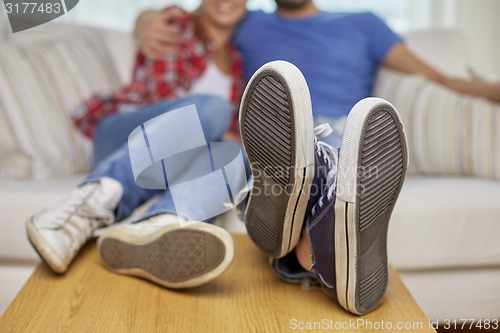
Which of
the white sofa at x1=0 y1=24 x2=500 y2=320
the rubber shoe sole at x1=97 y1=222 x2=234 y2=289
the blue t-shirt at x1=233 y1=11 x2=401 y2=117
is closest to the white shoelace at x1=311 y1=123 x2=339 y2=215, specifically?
the rubber shoe sole at x1=97 y1=222 x2=234 y2=289

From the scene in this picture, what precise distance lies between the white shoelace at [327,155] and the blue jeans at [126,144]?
231mm

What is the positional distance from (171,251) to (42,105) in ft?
2.66

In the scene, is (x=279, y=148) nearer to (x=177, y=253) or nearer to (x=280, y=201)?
(x=280, y=201)

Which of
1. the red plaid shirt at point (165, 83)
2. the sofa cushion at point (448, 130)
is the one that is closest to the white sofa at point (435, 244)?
the sofa cushion at point (448, 130)

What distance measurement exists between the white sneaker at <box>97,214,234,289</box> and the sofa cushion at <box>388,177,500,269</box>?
20.1 inches

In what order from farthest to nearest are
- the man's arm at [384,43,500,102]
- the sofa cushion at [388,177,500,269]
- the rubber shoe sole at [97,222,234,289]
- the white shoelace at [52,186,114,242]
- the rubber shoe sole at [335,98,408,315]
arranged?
the man's arm at [384,43,500,102], the sofa cushion at [388,177,500,269], the white shoelace at [52,186,114,242], the rubber shoe sole at [97,222,234,289], the rubber shoe sole at [335,98,408,315]

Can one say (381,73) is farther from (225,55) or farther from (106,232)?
(106,232)

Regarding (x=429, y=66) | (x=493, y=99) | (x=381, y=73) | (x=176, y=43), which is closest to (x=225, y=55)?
(x=176, y=43)

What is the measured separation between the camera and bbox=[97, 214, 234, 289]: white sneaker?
0.72 meters

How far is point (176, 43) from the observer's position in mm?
1391

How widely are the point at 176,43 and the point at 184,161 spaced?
1.99 feet

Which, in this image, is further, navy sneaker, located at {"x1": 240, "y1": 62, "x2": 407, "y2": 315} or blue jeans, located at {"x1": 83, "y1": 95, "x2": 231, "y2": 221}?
blue jeans, located at {"x1": 83, "y1": 95, "x2": 231, "y2": 221}

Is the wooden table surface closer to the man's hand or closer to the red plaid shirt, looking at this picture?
the red plaid shirt

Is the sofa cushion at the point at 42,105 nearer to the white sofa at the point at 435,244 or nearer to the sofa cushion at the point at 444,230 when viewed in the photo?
the white sofa at the point at 435,244
